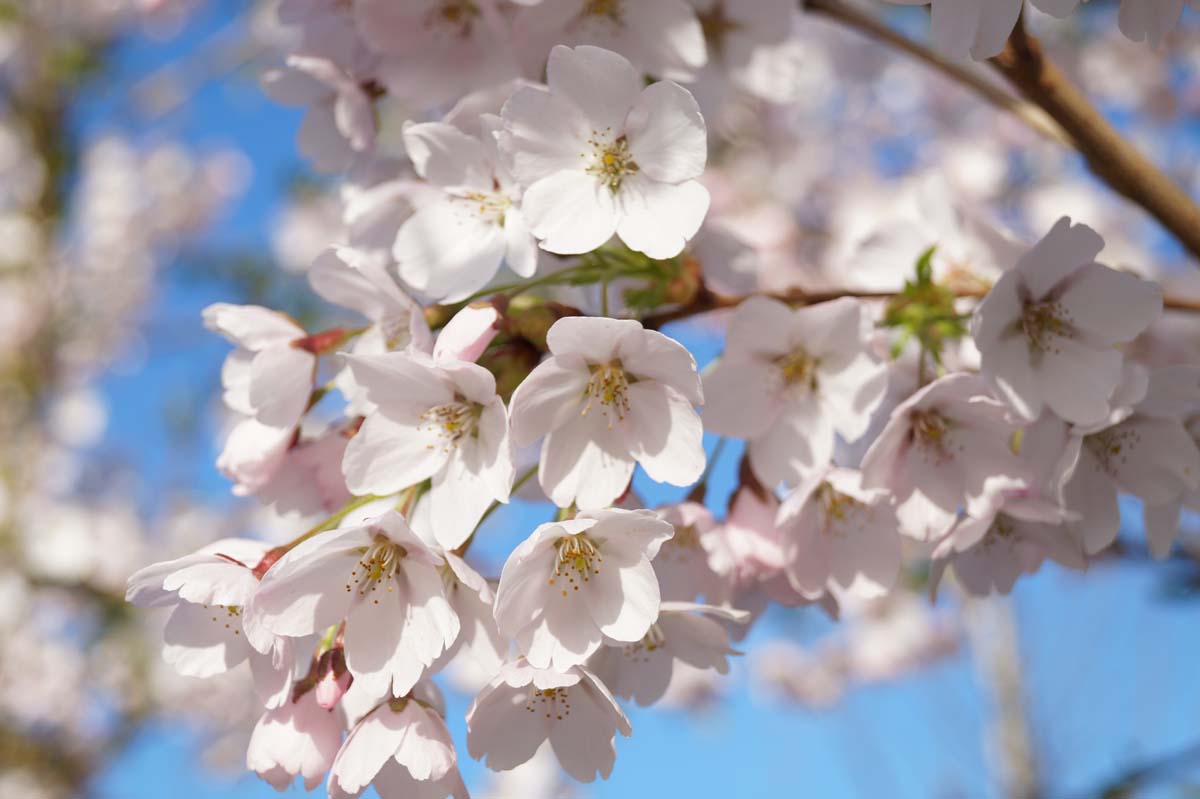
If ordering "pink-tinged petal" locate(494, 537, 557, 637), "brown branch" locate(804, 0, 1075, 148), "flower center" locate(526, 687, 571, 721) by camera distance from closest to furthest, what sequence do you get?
"pink-tinged petal" locate(494, 537, 557, 637)
"flower center" locate(526, 687, 571, 721)
"brown branch" locate(804, 0, 1075, 148)

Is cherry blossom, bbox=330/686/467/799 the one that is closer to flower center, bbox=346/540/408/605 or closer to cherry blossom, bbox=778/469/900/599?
flower center, bbox=346/540/408/605

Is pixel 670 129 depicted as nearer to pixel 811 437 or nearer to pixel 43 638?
pixel 811 437

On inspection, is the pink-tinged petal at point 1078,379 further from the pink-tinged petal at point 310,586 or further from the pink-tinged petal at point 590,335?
the pink-tinged petal at point 310,586

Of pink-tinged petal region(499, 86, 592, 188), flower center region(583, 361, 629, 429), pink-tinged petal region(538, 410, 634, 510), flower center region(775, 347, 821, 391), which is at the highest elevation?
pink-tinged petal region(499, 86, 592, 188)

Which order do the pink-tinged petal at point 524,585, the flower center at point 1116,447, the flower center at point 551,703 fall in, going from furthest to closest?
the flower center at point 1116,447, the flower center at point 551,703, the pink-tinged petal at point 524,585

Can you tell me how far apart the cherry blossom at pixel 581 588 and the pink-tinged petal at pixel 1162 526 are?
2.06 feet

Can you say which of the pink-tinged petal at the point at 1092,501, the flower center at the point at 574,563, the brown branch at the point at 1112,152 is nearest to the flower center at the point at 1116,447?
the pink-tinged petal at the point at 1092,501

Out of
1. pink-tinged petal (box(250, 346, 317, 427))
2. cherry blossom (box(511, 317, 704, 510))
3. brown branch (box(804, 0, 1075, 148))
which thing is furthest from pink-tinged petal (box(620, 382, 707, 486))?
brown branch (box(804, 0, 1075, 148))

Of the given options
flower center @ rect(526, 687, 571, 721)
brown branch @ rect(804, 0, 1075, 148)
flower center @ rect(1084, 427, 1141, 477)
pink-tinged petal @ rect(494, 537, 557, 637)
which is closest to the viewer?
pink-tinged petal @ rect(494, 537, 557, 637)

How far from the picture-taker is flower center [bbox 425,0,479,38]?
1137 mm

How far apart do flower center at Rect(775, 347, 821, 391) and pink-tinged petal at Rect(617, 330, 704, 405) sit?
207 millimetres

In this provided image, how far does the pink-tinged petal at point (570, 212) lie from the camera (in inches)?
36.2

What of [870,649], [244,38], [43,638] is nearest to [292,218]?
[244,38]

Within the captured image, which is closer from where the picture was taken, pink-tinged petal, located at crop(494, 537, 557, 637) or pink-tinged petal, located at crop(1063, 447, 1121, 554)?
pink-tinged petal, located at crop(494, 537, 557, 637)
